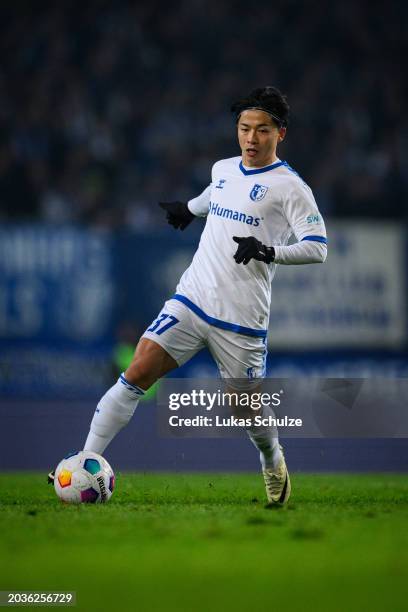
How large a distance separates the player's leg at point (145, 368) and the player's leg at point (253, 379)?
160 millimetres

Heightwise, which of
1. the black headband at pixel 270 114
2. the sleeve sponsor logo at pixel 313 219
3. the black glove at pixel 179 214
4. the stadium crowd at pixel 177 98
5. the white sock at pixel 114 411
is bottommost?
the white sock at pixel 114 411

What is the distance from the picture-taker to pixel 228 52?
18.6 m

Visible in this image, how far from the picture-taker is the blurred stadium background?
12.1 m

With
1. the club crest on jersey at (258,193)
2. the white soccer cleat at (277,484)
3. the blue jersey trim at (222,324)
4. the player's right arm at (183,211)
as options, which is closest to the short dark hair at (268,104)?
the club crest on jersey at (258,193)

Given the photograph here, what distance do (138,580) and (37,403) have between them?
786 centimetres

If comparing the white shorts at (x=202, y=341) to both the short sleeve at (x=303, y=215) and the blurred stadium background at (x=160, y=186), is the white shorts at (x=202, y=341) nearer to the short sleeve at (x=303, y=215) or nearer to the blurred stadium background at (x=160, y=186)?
the short sleeve at (x=303, y=215)

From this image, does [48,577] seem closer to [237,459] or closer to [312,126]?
[237,459]

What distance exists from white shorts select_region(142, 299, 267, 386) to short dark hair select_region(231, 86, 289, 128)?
1.14 meters

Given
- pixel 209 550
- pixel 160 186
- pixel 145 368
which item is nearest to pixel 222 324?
pixel 145 368

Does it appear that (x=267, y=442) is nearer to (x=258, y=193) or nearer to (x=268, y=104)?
(x=258, y=193)

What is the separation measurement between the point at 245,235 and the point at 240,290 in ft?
0.98

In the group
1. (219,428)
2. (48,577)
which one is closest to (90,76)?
(219,428)

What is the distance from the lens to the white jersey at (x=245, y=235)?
5535mm

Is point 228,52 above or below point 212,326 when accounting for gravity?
above
